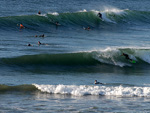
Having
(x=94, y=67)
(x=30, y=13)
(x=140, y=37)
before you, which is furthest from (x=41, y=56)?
(x=30, y=13)

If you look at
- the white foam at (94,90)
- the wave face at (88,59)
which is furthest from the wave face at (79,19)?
the white foam at (94,90)

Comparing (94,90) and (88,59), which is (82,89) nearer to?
(94,90)

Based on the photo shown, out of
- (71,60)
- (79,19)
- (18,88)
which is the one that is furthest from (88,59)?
(79,19)

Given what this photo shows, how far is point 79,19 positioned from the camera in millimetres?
45469

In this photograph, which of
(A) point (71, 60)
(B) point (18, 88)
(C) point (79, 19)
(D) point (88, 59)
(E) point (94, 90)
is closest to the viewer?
(E) point (94, 90)

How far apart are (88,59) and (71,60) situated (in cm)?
132

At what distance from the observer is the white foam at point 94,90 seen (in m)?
19.3

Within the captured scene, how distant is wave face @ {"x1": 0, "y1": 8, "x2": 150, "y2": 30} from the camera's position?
129ft

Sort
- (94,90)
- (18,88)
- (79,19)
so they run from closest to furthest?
(94,90), (18,88), (79,19)

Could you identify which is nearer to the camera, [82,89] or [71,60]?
[82,89]

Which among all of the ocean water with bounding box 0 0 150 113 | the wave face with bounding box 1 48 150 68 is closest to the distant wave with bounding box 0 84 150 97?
the ocean water with bounding box 0 0 150 113

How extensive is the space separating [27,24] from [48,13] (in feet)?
20.5

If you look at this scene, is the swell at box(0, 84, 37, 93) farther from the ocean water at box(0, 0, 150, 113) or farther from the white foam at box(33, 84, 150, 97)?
the white foam at box(33, 84, 150, 97)

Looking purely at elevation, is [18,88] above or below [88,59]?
below
